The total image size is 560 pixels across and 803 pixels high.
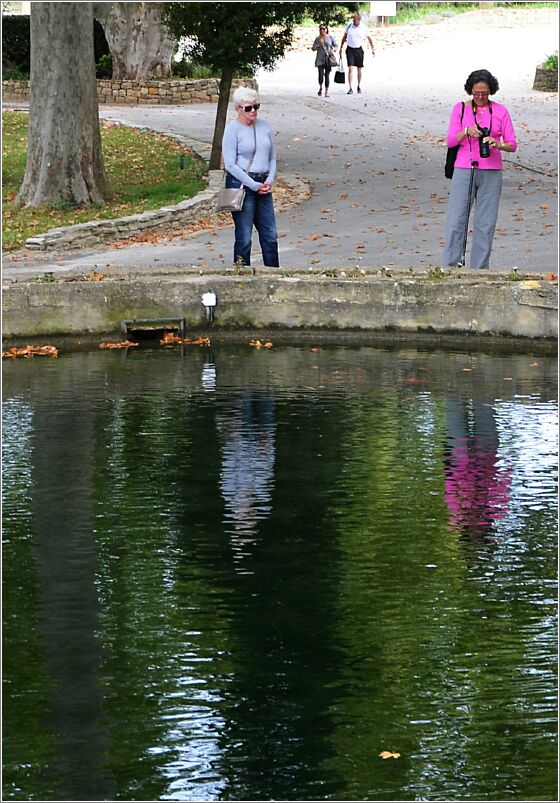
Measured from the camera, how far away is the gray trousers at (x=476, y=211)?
42.2ft

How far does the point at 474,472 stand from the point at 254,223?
524cm

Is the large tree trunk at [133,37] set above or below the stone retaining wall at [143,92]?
above

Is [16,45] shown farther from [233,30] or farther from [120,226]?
[120,226]

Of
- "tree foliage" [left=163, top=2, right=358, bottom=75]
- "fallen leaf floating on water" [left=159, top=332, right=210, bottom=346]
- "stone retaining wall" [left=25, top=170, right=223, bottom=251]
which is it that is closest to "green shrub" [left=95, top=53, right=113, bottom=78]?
"tree foliage" [left=163, top=2, right=358, bottom=75]

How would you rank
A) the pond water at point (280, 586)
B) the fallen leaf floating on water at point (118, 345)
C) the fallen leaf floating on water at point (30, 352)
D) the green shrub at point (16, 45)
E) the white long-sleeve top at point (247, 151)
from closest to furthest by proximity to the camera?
the pond water at point (280, 586), the fallen leaf floating on water at point (30, 352), the fallen leaf floating on water at point (118, 345), the white long-sleeve top at point (247, 151), the green shrub at point (16, 45)

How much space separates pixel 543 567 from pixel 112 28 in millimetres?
27339

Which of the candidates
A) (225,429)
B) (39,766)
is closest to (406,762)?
(39,766)

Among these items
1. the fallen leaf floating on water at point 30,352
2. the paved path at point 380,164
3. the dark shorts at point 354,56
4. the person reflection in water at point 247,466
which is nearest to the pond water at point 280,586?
the person reflection in water at point 247,466

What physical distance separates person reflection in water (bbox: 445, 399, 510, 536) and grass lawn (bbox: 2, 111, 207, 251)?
8.13m

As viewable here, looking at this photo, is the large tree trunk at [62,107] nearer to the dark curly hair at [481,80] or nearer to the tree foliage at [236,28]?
the tree foliage at [236,28]

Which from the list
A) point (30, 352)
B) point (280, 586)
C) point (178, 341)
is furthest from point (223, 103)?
point (280, 586)

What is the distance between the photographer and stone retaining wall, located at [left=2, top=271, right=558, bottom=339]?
12.4 meters

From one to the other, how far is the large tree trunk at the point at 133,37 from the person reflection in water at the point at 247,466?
77.1 feet

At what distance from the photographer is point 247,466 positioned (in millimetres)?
8883
